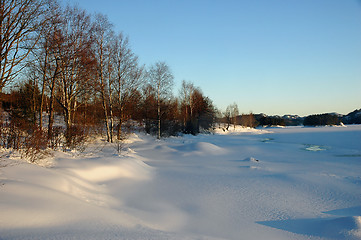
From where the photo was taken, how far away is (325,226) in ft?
16.3

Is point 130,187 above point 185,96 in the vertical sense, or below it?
below

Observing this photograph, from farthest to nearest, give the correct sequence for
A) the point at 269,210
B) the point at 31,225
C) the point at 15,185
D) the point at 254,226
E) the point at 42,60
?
the point at 42,60
the point at 269,210
the point at 254,226
the point at 15,185
the point at 31,225

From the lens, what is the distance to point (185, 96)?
40.7m

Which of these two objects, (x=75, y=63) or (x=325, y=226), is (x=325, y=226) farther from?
(x=75, y=63)

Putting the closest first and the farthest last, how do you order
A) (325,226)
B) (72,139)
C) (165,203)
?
1. (325,226)
2. (165,203)
3. (72,139)

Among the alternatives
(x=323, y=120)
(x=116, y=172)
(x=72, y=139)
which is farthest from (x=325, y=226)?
(x=323, y=120)

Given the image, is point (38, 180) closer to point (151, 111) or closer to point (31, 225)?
point (31, 225)

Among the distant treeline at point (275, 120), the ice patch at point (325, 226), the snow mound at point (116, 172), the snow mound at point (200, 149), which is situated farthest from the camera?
the distant treeline at point (275, 120)

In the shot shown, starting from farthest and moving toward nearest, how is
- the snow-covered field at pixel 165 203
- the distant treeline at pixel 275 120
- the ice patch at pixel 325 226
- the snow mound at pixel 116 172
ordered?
the distant treeline at pixel 275 120 → the snow mound at pixel 116 172 → the ice patch at pixel 325 226 → the snow-covered field at pixel 165 203

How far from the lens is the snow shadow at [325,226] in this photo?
14.9 feet

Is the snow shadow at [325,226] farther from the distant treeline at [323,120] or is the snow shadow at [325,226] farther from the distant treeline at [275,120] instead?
the distant treeline at [323,120]

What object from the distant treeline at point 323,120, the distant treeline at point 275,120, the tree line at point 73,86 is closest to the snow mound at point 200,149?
the tree line at point 73,86

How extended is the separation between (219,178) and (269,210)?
3386mm

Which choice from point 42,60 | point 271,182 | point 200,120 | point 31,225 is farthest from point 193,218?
point 200,120
